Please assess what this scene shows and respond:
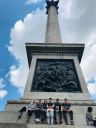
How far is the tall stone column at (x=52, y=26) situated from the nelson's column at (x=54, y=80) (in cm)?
10

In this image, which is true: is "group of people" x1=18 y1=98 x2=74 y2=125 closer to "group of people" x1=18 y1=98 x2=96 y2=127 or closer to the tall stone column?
"group of people" x1=18 y1=98 x2=96 y2=127

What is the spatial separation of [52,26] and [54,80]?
948 centimetres

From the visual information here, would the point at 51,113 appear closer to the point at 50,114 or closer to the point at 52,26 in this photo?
the point at 50,114

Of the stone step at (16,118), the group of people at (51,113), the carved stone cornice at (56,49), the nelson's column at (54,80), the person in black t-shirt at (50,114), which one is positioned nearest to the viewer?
the person in black t-shirt at (50,114)

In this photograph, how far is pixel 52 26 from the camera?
27422 mm

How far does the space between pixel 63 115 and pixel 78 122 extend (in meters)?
0.94

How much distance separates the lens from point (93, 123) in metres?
13.6

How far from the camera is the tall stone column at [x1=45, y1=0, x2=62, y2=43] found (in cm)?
2484

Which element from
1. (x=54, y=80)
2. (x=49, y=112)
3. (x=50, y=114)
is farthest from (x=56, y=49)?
(x=50, y=114)

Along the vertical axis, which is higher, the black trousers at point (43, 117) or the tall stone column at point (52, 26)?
the tall stone column at point (52, 26)

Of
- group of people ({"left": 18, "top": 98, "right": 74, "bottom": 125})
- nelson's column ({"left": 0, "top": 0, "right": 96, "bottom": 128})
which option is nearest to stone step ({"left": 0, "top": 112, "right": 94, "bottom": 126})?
nelson's column ({"left": 0, "top": 0, "right": 96, "bottom": 128})

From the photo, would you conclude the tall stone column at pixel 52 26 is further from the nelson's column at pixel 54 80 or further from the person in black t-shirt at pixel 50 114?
the person in black t-shirt at pixel 50 114

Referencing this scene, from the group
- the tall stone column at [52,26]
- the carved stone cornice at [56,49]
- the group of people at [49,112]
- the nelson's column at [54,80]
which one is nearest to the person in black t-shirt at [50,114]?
the group of people at [49,112]

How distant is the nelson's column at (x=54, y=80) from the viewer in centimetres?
1576
